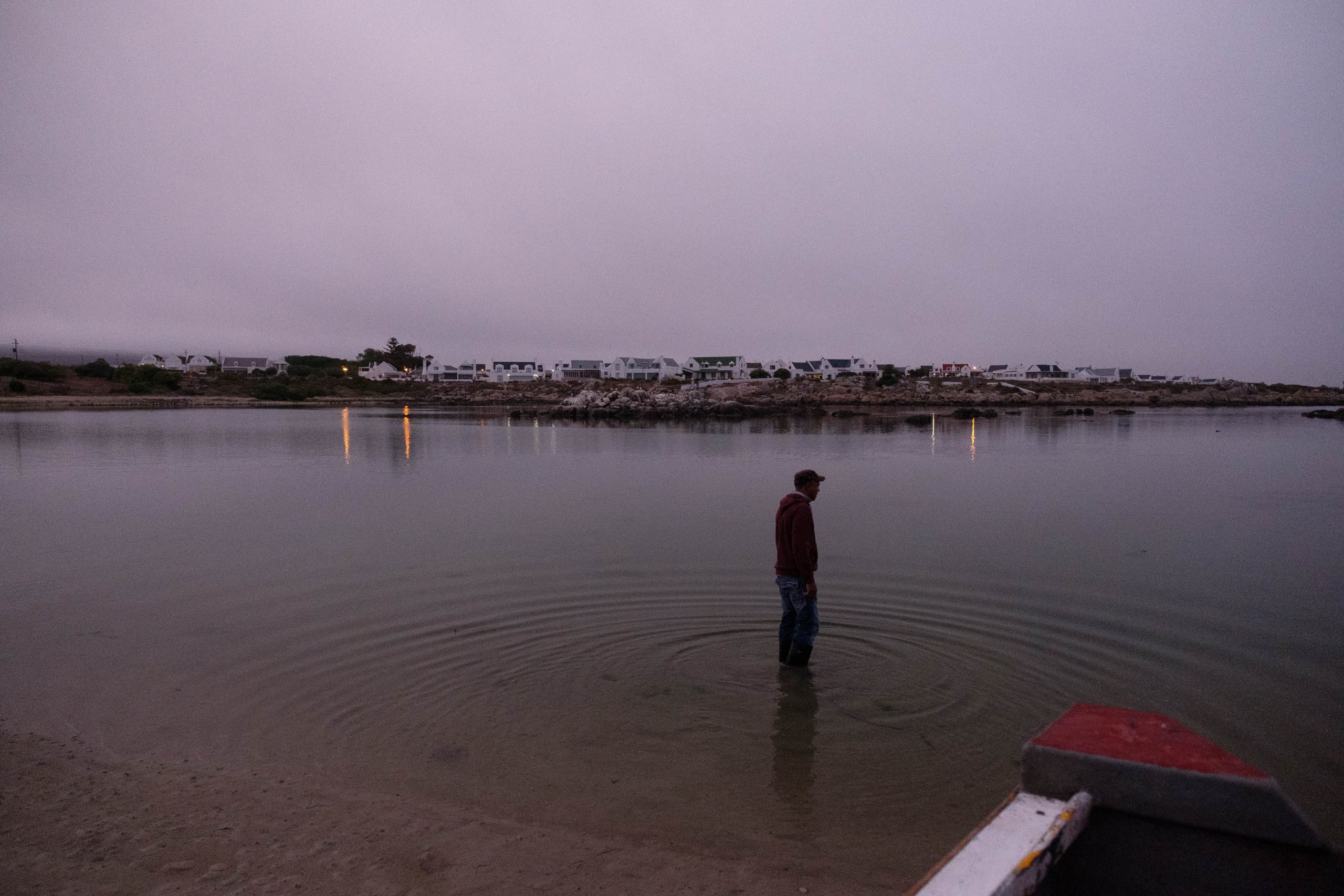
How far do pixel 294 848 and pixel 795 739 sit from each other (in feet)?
13.3

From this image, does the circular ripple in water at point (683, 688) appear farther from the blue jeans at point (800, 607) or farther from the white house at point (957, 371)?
the white house at point (957, 371)

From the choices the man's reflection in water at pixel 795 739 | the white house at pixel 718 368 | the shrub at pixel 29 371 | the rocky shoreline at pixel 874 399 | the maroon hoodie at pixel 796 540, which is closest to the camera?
the man's reflection in water at pixel 795 739

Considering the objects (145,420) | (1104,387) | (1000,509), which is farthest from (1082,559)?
(1104,387)

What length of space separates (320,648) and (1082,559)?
12954 mm

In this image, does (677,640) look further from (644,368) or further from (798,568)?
(644,368)

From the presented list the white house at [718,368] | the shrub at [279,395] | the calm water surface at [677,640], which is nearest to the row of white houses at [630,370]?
the white house at [718,368]

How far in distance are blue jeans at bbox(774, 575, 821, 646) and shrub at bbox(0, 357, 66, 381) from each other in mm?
122079

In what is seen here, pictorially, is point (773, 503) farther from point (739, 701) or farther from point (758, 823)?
point (758, 823)

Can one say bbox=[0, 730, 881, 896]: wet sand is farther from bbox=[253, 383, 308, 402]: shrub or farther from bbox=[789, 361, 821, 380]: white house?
bbox=[789, 361, 821, 380]: white house

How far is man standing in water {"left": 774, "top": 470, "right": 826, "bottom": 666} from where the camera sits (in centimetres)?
818

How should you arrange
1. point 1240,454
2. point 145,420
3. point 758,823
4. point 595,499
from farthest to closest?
1. point 145,420
2. point 1240,454
3. point 595,499
4. point 758,823

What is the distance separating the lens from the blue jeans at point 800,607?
8422 mm

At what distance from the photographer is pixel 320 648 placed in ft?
31.1

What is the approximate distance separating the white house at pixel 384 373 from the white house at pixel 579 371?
3258 cm
